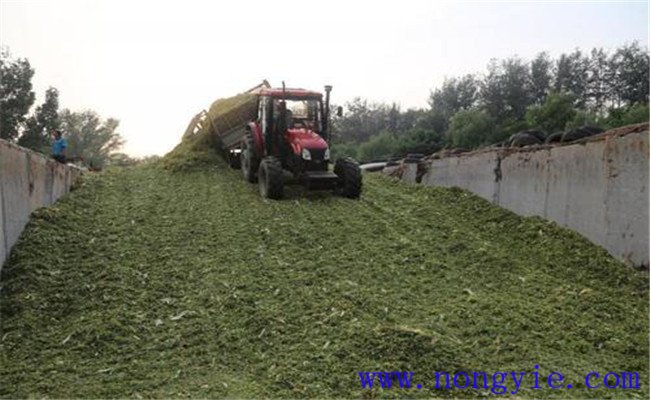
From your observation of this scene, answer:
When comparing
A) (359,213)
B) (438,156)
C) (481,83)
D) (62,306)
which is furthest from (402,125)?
(62,306)

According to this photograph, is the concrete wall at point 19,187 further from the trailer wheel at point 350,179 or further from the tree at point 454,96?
the tree at point 454,96

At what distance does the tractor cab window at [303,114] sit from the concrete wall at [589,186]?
3.55m

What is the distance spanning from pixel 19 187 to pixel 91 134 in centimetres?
8101

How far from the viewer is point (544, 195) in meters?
9.38

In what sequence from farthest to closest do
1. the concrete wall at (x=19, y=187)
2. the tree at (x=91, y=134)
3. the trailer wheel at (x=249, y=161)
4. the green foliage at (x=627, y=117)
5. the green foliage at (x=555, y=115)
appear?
1. the tree at (x=91, y=134)
2. the green foliage at (x=555, y=115)
3. the green foliage at (x=627, y=117)
4. the trailer wheel at (x=249, y=161)
5. the concrete wall at (x=19, y=187)

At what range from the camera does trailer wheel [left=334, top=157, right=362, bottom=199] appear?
39.4 feet

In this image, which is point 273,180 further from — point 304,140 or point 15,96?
point 15,96

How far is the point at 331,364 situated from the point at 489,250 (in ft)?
12.9

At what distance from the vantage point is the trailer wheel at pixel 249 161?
42.1 ft

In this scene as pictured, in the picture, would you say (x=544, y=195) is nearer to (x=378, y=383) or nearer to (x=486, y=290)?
(x=486, y=290)

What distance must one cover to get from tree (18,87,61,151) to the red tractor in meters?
30.5

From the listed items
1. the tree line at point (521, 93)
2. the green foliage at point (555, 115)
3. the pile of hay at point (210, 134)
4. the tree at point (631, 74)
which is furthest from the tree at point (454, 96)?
the pile of hay at point (210, 134)

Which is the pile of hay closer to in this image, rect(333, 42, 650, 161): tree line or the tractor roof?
the tractor roof

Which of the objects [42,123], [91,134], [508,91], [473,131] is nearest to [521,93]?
[508,91]
